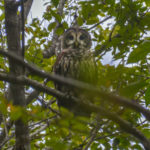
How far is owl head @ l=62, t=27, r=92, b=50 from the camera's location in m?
3.95

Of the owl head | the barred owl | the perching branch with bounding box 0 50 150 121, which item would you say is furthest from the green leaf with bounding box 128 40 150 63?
the owl head

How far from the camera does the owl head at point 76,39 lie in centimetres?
395

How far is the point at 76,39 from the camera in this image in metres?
3.99

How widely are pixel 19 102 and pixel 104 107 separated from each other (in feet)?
3.78

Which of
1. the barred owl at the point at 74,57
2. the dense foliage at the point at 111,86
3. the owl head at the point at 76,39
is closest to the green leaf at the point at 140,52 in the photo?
the dense foliage at the point at 111,86

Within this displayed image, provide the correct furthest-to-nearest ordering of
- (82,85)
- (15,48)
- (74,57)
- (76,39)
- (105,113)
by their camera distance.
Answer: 1. (76,39)
2. (74,57)
3. (15,48)
4. (105,113)
5. (82,85)

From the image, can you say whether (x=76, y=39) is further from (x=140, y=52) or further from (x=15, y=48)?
(x=140, y=52)

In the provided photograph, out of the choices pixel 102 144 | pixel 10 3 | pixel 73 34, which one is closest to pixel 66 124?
pixel 10 3

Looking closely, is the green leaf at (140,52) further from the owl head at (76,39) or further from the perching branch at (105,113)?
the owl head at (76,39)

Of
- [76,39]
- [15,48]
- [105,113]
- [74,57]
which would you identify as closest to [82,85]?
[105,113]

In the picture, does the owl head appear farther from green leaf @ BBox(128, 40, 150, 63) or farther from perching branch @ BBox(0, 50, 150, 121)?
perching branch @ BBox(0, 50, 150, 121)

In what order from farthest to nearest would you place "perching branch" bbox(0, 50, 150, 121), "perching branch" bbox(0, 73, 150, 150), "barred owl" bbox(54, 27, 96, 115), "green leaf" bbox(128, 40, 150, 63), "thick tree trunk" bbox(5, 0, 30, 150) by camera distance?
"barred owl" bbox(54, 27, 96, 115) < "thick tree trunk" bbox(5, 0, 30, 150) < "green leaf" bbox(128, 40, 150, 63) < "perching branch" bbox(0, 73, 150, 150) < "perching branch" bbox(0, 50, 150, 121)

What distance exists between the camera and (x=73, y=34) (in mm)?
4035

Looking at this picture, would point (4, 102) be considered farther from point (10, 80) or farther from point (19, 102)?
point (19, 102)
